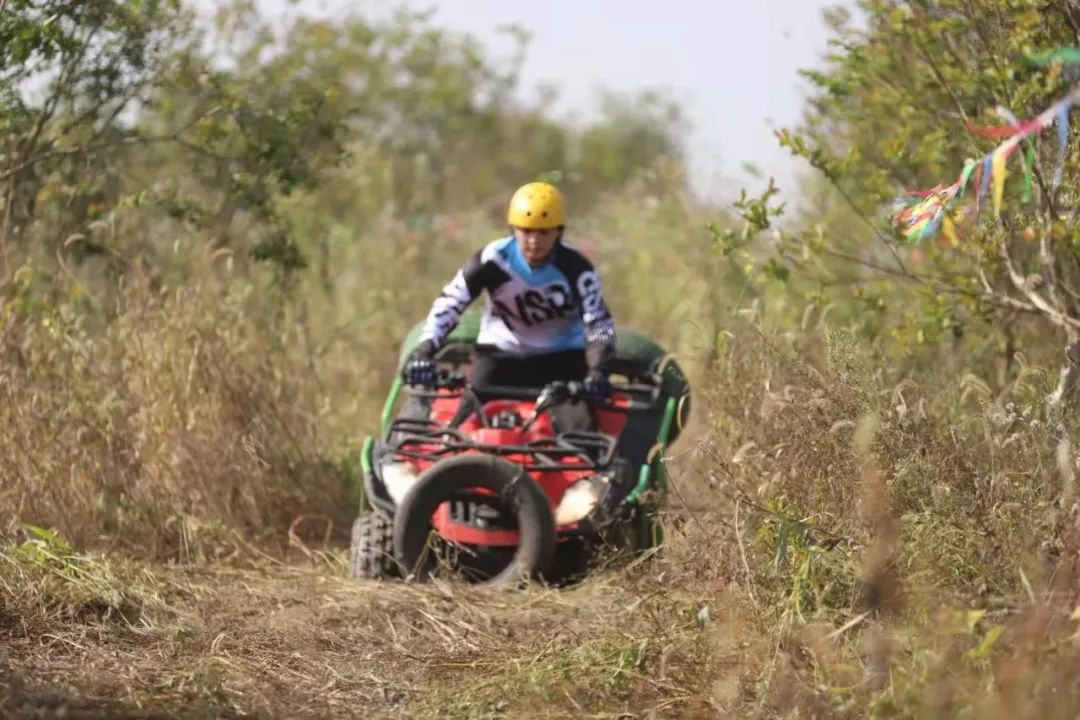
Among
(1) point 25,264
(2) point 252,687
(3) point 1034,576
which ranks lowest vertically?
(2) point 252,687

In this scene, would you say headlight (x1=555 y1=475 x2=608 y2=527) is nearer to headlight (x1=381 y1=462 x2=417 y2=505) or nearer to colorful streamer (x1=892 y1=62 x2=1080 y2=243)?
headlight (x1=381 y1=462 x2=417 y2=505)

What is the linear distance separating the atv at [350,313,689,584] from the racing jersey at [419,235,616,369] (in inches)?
10.8

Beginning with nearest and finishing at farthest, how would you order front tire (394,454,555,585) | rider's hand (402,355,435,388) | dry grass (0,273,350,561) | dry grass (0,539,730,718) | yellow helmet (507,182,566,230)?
dry grass (0,539,730,718), front tire (394,454,555,585), dry grass (0,273,350,561), rider's hand (402,355,435,388), yellow helmet (507,182,566,230)

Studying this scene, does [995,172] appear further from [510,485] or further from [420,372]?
[420,372]

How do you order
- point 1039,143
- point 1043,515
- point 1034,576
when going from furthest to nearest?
point 1039,143 < point 1043,515 < point 1034,576

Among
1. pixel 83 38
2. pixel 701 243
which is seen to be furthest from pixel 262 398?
pixel 701 243

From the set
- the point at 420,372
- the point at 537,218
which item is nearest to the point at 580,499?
the point at 420,372

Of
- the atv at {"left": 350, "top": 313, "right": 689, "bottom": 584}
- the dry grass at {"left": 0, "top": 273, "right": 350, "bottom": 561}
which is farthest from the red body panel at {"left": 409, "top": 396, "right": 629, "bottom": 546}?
the dry grass at {"left": 0, "top": 273, "right": 350, "bottom": 561}

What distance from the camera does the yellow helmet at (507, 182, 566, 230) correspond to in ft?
28.5

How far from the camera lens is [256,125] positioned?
9.80 m

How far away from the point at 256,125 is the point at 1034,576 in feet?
18.5

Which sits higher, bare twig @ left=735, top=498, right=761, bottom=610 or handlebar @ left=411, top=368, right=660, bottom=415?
handlebar @ left=411, top=368, right=660, bottom=415

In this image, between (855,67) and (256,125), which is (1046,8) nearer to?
(855,67)

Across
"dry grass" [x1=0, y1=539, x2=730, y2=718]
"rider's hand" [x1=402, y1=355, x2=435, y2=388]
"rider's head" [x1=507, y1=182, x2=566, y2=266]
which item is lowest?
"dry grass" [x1=0, y1=539, x2=730, y2=718]
